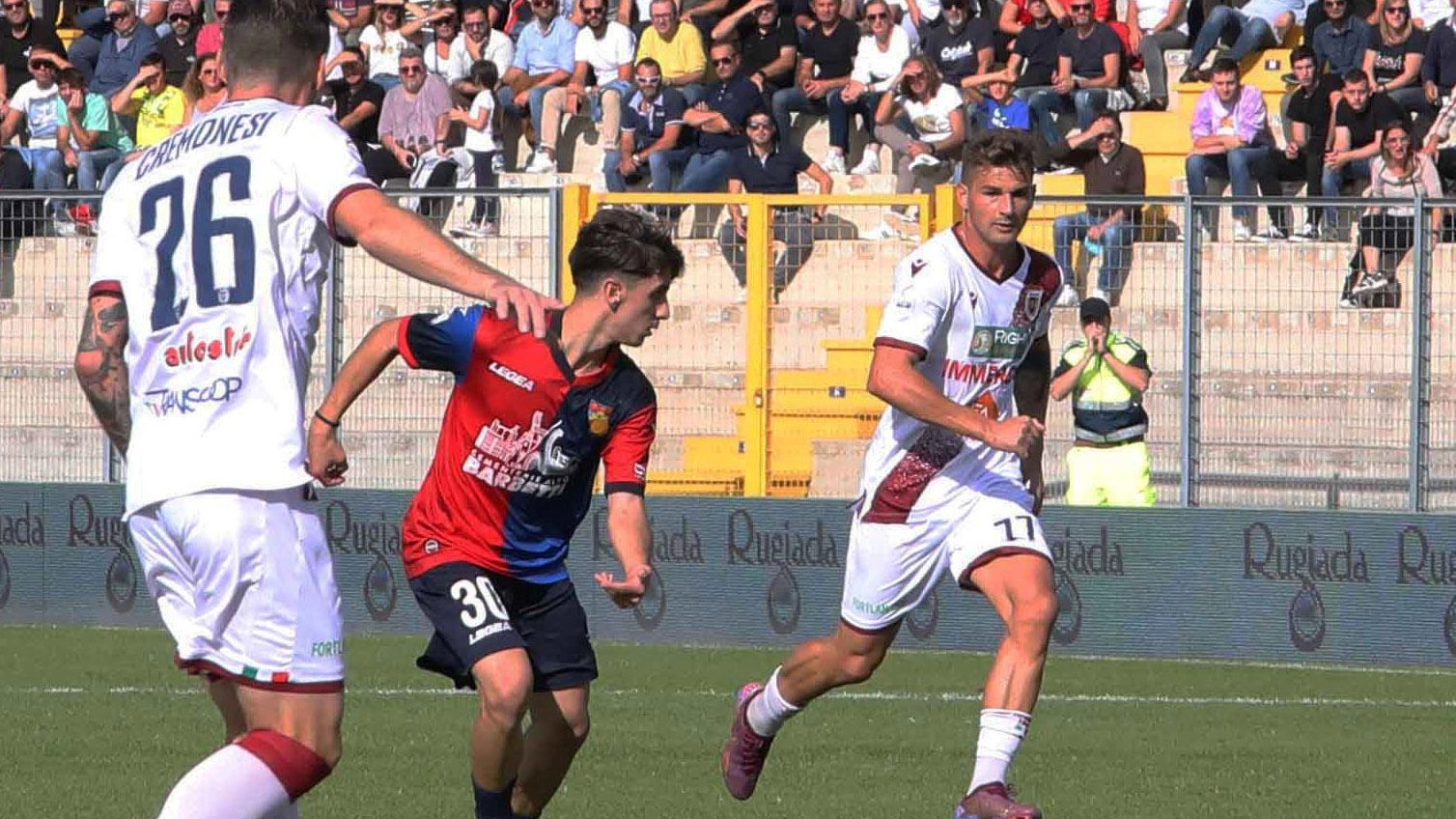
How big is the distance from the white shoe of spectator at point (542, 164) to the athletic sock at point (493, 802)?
1532 centimetres

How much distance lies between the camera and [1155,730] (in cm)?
1166

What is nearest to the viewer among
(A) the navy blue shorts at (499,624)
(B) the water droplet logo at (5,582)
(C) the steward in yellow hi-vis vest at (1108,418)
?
(A) the navy blue shorts at (499,624)

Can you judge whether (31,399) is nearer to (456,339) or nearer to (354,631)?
(354,631)

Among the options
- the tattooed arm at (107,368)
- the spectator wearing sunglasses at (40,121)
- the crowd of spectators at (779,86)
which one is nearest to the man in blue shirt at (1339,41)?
the crowd of spectators at (779,86)

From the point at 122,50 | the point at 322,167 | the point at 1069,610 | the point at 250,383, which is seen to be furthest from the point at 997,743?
the point at 122,50

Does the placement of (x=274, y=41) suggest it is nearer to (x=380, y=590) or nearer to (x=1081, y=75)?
(x=380, y=590)

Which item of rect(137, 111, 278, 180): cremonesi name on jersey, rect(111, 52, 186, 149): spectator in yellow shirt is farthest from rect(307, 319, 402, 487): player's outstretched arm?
rect(111, 52, 186, 149): spectator in yellow shirt

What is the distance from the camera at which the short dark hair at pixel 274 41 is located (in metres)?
5.57

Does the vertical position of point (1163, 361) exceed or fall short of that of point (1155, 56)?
it falls short

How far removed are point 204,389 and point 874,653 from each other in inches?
162

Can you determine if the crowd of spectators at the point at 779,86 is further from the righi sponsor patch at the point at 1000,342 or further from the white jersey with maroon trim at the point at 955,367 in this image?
the righi sponsor patch at the point at 1000,342

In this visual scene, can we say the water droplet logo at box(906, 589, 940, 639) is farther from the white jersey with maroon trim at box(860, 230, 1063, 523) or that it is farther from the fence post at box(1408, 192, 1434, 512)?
the white jersey with maroon trim at box(860, 230, 1063, 523)

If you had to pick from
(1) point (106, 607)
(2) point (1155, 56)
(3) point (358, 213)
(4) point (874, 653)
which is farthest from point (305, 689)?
(2) point (1155, 56)

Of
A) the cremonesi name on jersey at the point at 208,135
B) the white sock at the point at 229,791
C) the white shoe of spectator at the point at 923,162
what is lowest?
the white sock at the point at 229,791
